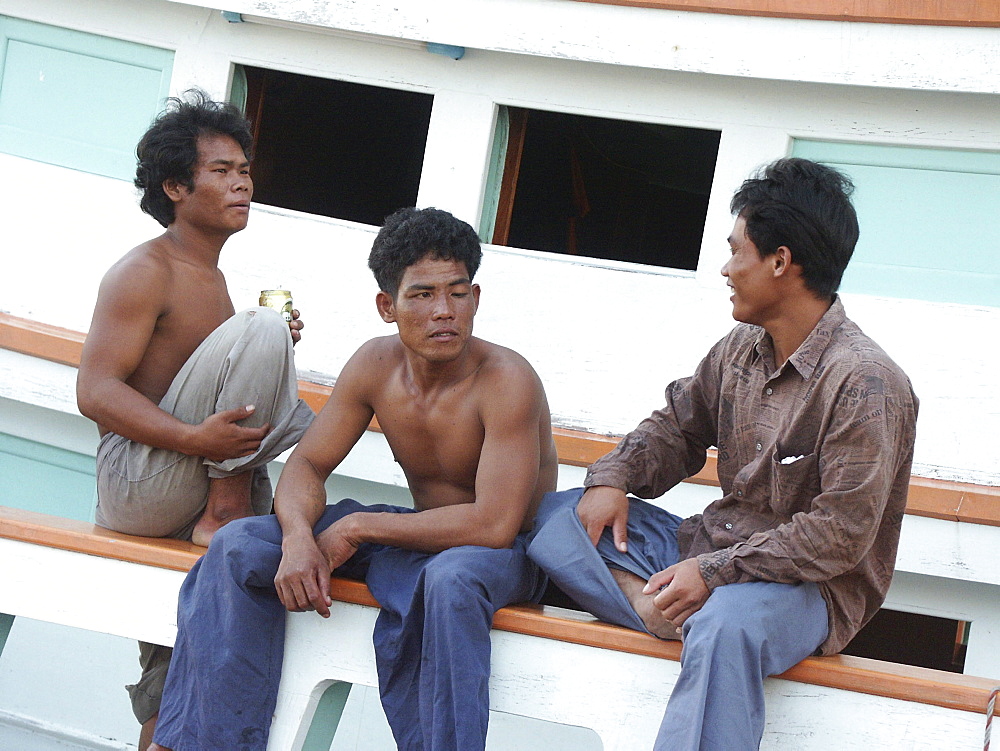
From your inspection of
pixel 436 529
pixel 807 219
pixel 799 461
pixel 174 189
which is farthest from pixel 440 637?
pixel 174 189

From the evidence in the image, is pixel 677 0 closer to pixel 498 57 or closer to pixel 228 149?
pixel 498 57

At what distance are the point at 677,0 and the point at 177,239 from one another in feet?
7.34

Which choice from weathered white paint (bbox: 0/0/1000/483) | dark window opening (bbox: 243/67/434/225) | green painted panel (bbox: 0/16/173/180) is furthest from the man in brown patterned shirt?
dark window opening (bbox: 243/67/434/225)

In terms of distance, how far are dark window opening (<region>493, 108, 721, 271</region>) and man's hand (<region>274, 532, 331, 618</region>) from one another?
3.53 metres

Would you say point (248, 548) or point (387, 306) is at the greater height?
point (387, 306)

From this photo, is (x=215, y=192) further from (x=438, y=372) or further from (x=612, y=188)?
(x=612, y=188)

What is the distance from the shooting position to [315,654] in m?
3.21

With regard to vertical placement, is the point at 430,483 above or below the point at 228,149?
below

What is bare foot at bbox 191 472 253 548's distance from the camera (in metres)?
3.49

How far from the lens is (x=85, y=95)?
17.8 ft

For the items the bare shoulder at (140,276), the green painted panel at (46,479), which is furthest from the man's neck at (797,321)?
the green painted panel at (46,479)

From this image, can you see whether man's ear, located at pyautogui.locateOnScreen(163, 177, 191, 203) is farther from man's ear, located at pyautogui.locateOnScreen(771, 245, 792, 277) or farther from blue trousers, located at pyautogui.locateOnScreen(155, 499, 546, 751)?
man's ear, located at pyautogui.locateOnScreen(771, 245, 792, 277)

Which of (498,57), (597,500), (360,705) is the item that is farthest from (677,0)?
(360,705)

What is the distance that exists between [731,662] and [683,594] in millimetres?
236
